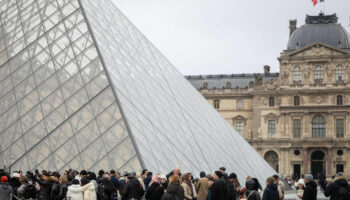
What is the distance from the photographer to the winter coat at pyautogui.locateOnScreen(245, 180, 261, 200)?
9.96 metres

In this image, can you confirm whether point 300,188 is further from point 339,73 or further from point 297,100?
point 339,73

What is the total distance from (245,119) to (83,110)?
53909 millimetres

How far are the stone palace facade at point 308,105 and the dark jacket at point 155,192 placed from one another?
54960 millimetres

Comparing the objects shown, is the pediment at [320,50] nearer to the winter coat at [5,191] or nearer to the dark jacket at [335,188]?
the dark jacket at [335,188]

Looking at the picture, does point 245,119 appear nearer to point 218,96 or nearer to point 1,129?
point 218,96

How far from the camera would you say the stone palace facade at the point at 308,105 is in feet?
213

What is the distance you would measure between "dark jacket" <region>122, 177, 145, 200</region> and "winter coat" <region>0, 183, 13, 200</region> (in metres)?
2.08

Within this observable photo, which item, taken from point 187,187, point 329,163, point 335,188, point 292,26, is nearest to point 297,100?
point 329,163

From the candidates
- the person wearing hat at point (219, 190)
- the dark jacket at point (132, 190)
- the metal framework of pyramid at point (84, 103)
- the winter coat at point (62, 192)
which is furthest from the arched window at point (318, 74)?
the person wearing hat at point (219, 190)

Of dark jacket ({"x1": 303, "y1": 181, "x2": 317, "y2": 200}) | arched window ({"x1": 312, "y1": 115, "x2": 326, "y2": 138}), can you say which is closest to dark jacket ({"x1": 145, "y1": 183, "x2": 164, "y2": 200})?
dark jacket ({"x1": 303, "y1": 181, "x2": 317, "y2": 200})

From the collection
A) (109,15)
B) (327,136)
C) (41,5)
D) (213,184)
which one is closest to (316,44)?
(327,136)

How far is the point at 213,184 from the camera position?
10.2m

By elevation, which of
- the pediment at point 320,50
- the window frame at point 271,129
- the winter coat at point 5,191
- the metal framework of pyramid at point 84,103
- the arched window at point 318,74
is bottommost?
the winter coat at point 5,191

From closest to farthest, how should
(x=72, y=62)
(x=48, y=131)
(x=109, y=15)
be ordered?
1. (x=48, y=131)
2. (x=72, y=62)
3. (x=109, y=15)
